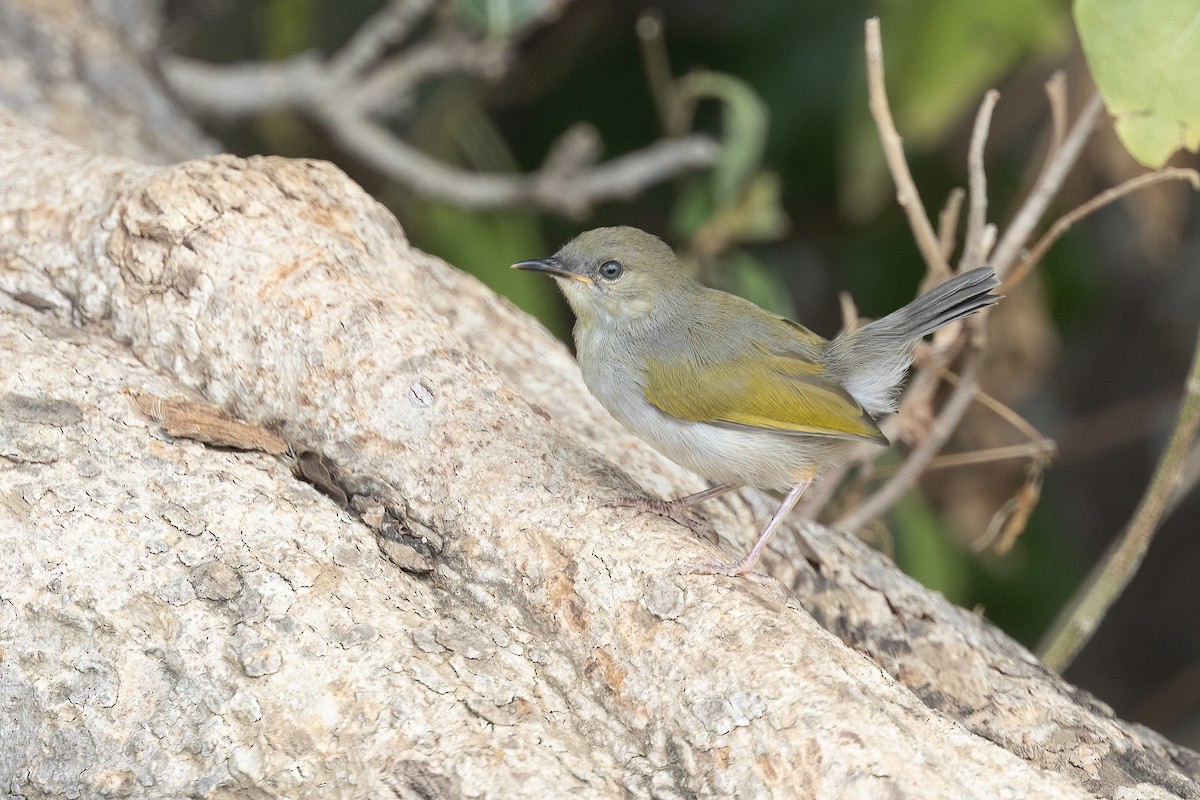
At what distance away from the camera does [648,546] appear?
8.54 feet

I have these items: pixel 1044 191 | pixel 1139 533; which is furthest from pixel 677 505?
pixel 1044 191

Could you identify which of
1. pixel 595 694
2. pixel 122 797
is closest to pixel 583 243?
pixel 595 694

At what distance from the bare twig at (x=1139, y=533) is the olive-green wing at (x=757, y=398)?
799 mm

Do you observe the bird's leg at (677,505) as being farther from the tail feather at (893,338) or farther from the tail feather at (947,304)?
the tail feather at (947,304)

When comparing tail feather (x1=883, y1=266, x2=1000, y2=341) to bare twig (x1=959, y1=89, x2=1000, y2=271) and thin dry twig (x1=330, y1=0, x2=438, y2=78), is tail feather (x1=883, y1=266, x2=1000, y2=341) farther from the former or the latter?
thin dry twig (x1=330, y1=0, x2=438, y2=78)

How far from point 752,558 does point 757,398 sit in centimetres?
62

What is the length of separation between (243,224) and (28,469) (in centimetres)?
81

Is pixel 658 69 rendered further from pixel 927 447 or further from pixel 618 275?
pixel 927 447

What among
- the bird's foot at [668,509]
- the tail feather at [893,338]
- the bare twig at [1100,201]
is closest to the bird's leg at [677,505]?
the bird's foot at [668,509]

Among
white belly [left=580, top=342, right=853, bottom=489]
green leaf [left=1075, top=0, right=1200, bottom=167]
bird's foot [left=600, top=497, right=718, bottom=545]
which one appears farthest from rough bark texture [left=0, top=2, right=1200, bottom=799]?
green leaf [left=1075, top=0, right=1200, bottom=167]

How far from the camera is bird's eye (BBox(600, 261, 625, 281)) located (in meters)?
3.66

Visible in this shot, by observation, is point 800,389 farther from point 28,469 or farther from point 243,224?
point 28,469

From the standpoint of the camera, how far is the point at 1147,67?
303cm

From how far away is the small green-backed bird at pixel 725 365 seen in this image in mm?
3238
